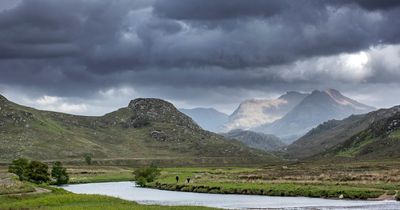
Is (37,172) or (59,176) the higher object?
(37,172)

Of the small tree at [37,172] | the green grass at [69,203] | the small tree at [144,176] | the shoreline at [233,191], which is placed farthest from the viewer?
the small tree at [144,176]

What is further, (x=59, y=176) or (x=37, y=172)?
(x=59, y=176)

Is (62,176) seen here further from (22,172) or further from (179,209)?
(179,209)

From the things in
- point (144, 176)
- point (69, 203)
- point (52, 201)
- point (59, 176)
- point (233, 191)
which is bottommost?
point (69, 203)

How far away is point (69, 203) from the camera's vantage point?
85125 millimetres

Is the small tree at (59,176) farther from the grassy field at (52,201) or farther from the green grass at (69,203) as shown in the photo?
the green grass at (69,203)

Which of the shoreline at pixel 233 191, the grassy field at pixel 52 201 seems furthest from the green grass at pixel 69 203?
the shoreline at pixel 233 191

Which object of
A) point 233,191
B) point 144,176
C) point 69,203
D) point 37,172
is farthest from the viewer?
point 144,176

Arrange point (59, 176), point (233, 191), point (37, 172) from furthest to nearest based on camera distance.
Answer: point (59, 176), point (37, 172), point (233, 191)

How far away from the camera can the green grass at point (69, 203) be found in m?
76.4

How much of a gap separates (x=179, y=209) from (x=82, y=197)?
2310 centimetres

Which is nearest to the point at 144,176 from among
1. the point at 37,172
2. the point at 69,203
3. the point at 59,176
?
the point at 59,176

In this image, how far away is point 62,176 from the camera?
195625 mm

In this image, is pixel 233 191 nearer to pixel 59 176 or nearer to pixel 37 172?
pixel 37 172
